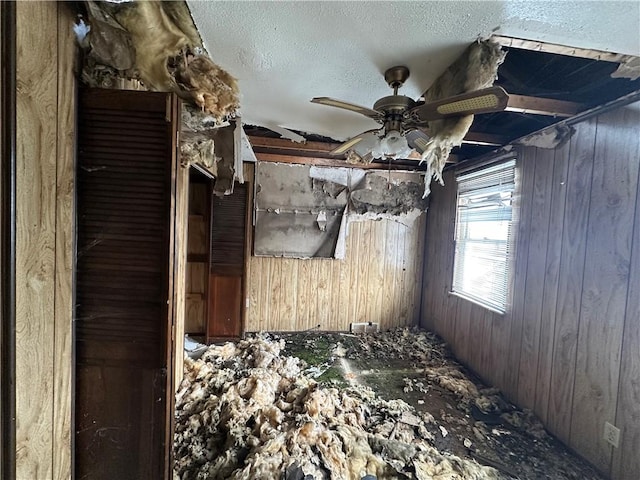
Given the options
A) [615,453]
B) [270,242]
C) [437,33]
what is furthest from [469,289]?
[437,33]

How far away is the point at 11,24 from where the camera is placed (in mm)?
748

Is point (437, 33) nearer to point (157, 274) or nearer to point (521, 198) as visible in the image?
point (157, 274)

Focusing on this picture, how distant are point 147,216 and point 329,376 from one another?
2.25 m

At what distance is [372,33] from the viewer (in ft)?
3.95

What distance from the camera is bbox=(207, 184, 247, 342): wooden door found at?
3.26 m

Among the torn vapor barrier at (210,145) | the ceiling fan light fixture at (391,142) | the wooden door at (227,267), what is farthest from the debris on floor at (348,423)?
the ceiling fan light fixture at (391,142)

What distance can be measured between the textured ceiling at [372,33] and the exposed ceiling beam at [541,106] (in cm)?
51

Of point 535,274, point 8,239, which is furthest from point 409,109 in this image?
point 535,274

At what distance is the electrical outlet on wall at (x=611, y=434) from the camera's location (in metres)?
1.60

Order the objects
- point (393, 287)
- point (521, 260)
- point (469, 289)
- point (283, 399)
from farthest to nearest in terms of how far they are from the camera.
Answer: point (393, 287)
point (469, 289)
point (521, 260)
point (283, 399)

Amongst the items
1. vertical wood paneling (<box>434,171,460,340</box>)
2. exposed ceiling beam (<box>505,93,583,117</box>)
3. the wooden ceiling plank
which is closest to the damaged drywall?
vertical wood paneling (<box>434,171,460,340</box>)

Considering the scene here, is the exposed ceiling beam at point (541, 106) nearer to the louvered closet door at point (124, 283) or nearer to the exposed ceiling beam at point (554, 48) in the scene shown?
the exposed ceiling beam at point (554, 48)

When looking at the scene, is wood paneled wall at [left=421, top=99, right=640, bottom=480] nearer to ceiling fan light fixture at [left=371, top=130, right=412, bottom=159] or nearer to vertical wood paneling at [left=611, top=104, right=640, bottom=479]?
vertical wood paneling at [left=611, top=104, right=640, bottom=479]

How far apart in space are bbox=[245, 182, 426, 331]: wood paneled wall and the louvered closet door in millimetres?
2556
